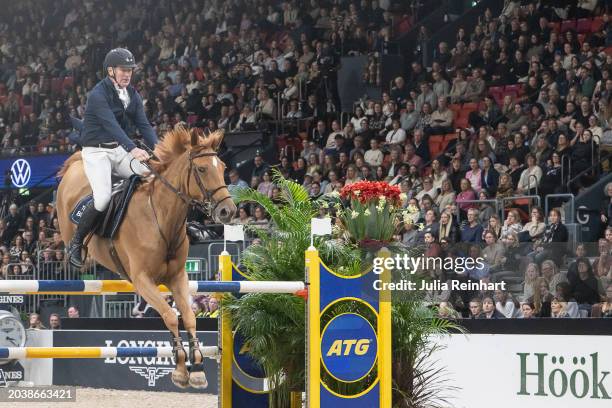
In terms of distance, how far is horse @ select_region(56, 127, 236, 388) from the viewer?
7.10 m

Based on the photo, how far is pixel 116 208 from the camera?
7.60 metres

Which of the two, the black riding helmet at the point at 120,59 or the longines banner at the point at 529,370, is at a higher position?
the black riding helmet at the point at 120,59

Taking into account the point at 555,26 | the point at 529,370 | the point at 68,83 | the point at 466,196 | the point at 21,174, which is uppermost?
the point at 68,83

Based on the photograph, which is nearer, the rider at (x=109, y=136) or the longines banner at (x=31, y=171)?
the rider at (x=109, y=136)

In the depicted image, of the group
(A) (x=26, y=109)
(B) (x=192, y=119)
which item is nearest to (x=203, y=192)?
(B) (x=192, y=119)

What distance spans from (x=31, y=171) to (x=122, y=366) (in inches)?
353

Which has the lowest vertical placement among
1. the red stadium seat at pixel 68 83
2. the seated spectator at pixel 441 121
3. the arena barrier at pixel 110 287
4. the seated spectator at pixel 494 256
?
the arena barrier at pixel 110 287

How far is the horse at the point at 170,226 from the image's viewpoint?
7.10m

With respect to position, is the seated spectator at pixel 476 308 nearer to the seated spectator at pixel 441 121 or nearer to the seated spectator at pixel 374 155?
the seated spectator at pixel 374 155

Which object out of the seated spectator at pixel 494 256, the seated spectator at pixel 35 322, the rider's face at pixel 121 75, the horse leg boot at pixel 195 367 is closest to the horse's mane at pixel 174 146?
the rider's face at pixel 121 75

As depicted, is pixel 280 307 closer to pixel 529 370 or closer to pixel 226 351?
pixel 226 351

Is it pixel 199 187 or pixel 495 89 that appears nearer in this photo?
pixel 199 187

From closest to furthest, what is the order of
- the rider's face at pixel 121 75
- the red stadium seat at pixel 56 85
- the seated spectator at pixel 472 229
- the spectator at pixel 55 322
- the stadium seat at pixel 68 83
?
1. the rider's face at pixel 121 75
2. the seated spectator at pixel 472 229
3. the spectator at pixel 55 322
4. the stadium seat at pixel 68 83
5. the red stadium seat at pixel 56 85

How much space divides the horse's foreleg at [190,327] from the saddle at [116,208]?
58 centimetres
